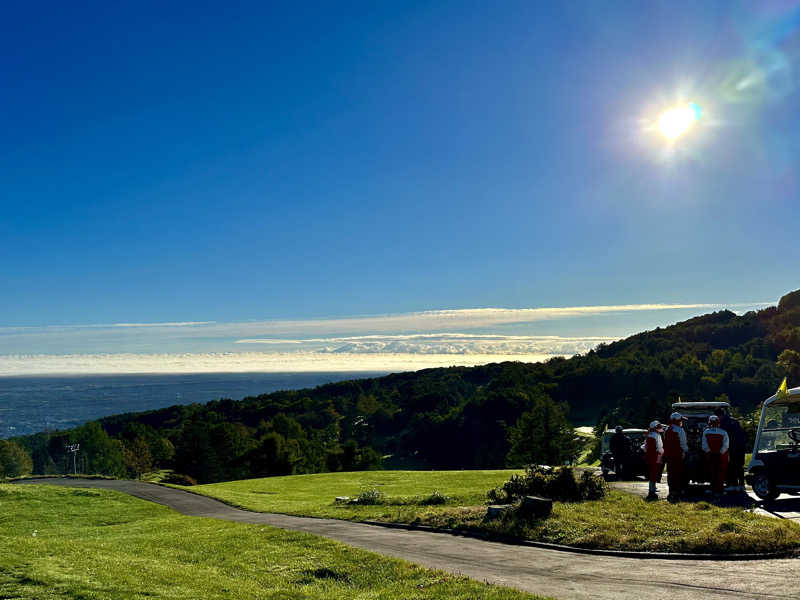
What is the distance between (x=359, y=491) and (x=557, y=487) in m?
15.1

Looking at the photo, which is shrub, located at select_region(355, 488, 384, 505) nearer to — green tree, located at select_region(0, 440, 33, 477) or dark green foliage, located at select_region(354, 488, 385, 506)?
dark green foliage, located at select_region(354, 488, 385, 506)

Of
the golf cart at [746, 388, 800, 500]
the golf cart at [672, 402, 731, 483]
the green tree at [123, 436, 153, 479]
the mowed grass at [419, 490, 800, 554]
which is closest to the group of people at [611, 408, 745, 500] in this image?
the golf cart at [672, 402, 731, 483]

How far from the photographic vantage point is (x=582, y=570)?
11039mm

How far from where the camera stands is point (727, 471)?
18.6 m

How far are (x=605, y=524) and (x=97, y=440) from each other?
99.7 m

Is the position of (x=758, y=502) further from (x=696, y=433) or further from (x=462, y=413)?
(x=462, y=413)

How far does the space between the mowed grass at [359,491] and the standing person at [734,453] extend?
8.11 meters

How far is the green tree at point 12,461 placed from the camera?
3829 inches

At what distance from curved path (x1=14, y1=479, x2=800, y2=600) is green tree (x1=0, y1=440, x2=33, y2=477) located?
106 m

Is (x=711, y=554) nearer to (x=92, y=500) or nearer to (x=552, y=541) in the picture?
(x=552, y=541)

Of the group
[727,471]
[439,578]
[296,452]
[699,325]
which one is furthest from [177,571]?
[699,325]

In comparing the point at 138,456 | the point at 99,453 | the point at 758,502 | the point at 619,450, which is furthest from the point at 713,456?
the point at 138,456

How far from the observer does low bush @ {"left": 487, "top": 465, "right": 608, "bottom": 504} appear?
60.1ft

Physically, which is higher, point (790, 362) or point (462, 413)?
point (790, 362)
